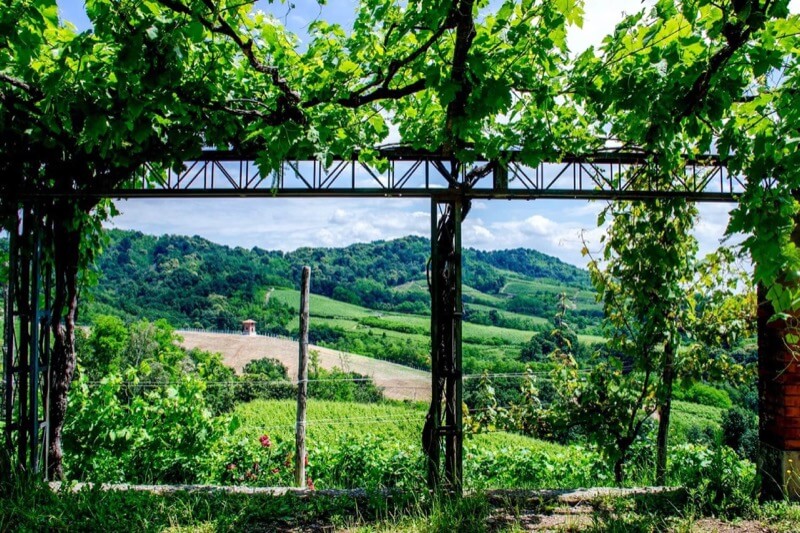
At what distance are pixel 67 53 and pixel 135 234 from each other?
1875 cm

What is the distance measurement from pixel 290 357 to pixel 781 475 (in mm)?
18038

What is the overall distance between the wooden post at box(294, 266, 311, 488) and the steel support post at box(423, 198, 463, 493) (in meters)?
2.82

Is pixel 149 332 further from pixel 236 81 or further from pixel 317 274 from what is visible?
pixel 236 81

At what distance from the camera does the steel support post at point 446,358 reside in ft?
16.1

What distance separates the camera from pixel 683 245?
661 cm

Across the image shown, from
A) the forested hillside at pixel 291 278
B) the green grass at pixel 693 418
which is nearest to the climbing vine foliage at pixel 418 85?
the green grass at pixel 693 418

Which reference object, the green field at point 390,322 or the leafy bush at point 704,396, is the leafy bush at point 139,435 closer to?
the leafy bush at point 704,396

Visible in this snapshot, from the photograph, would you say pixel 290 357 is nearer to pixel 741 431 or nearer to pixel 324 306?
pixel 324 306

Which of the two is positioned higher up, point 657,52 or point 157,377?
point 657,52

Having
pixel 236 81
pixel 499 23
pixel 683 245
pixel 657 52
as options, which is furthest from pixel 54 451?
pixel 683 245

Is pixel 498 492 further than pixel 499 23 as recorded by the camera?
Yes

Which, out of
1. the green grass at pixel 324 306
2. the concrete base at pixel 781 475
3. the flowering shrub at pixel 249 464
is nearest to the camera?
the concrete base at pixel 781 475

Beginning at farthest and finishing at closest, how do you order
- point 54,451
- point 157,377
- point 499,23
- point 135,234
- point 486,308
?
1. point 486,308
2. point 135,234
3. point 157,377
4. point 54,451
5. point 499,23

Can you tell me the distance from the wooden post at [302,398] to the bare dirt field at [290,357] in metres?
12.3
